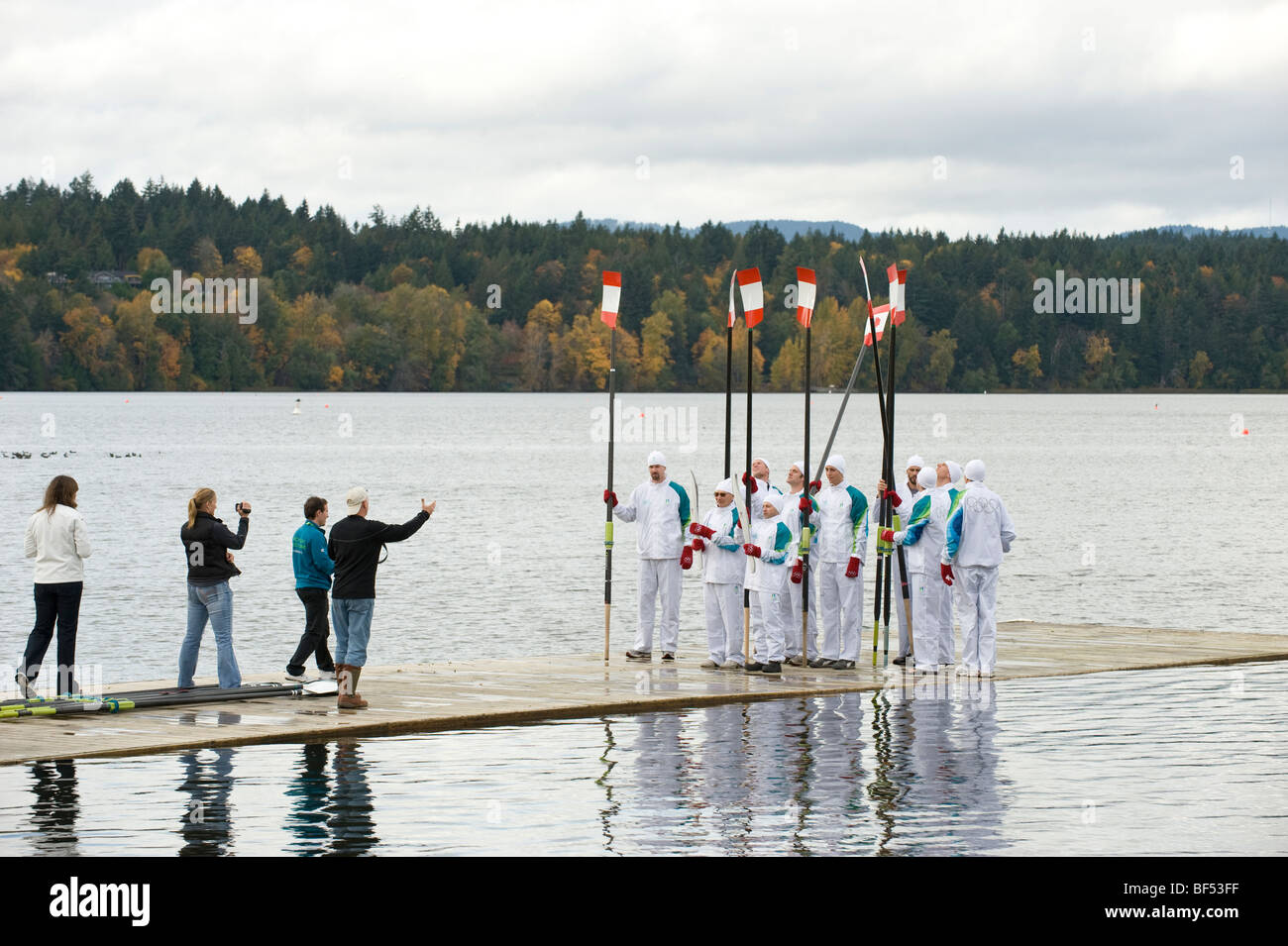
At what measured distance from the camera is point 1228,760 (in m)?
13.2

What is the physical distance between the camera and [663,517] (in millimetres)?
17797

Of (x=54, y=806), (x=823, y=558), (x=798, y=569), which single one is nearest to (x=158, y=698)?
(x=54, y=806)

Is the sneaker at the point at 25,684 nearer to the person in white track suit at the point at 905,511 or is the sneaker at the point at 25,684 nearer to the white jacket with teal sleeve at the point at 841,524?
the white jacket with teal sleeve at the point at 841,524

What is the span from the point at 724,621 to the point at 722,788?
5754 mm

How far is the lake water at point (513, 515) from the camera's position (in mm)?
29750

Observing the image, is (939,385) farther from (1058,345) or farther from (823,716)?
(823,716)

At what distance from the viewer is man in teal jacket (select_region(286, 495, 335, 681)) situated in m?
15.7

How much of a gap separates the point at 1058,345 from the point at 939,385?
13.7 meters

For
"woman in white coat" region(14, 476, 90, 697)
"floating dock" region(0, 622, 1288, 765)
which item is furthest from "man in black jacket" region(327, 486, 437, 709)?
"woman in white coat" region(14, 476, 90, 697)

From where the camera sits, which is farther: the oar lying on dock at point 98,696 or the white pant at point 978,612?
the white pant at point 978,612

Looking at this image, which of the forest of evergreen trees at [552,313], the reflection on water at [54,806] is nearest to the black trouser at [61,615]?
the reflection on water at [54,806]

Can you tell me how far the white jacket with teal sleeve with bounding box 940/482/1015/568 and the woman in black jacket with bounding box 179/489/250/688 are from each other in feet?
21.6

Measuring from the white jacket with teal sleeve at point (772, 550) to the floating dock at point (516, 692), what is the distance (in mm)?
931
